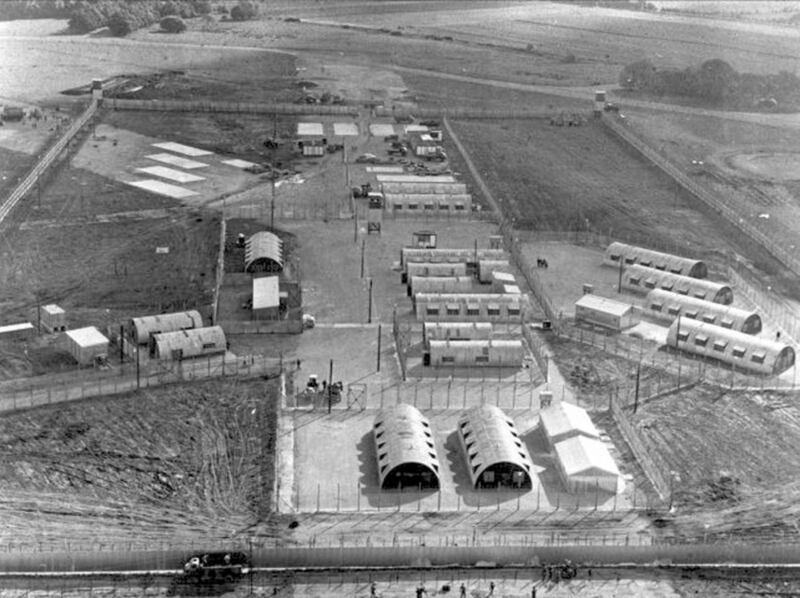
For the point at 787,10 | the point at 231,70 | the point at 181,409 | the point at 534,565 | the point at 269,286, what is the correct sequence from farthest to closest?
the point at 787,10, the point at 231,70, the point at 269,286, the point at 181,409, the point at 534,565

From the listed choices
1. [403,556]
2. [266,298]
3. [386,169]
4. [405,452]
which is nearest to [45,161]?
[386,169]

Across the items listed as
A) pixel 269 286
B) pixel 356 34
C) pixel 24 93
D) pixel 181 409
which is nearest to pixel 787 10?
pixel 356 34

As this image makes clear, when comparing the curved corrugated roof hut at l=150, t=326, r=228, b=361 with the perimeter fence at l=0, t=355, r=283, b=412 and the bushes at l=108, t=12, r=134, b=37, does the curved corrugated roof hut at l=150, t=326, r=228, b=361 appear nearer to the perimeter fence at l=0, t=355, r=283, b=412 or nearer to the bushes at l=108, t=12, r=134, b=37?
the perimeter fence at l=0, t=355, r=283, b=412

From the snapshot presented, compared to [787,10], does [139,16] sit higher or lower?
lower

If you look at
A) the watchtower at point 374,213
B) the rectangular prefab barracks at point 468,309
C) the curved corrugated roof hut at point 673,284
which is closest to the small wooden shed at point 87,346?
the rectangular prefab barracks at point 468,309

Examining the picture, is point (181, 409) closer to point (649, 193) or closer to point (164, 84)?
point (649, 193)

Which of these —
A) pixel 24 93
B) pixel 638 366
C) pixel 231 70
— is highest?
pixel 231 70

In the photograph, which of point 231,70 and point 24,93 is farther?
point 231,70

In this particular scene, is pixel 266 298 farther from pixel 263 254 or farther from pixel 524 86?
pixel 524 86
